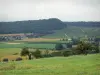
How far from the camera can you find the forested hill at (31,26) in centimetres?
10662

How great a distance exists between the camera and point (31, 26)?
137125 mm

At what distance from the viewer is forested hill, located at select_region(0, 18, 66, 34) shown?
107 metres

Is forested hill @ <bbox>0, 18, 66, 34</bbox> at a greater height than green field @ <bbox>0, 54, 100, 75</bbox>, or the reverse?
forested hill @ <bbox>0, 18, 66, 34</bbox>

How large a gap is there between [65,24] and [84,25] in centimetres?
1805

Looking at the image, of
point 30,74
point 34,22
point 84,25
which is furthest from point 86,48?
point 84,25

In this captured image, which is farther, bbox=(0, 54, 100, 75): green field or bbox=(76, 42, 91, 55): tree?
bbox=(76, 42, 91, 55): tree

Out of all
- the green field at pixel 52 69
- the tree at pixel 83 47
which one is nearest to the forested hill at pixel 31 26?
the tree at pixel 83 47

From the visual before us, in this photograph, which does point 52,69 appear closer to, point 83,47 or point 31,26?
point 83,47

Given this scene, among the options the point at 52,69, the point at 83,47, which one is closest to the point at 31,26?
the point at 83,47

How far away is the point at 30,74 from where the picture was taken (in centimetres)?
2231

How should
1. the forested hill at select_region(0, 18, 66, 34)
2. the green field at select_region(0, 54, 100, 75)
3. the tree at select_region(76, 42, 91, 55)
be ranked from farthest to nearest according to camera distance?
the forested hill at select_region(0, 18, 66, 34) → the tree at select_region(76, 42, 91, 55) → the green field at select_region(0, 54, 100, 75)

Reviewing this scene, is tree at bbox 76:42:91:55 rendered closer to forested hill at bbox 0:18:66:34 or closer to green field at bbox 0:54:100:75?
green field at bbox 0:54:100:75

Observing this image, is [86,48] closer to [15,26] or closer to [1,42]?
[1,42]

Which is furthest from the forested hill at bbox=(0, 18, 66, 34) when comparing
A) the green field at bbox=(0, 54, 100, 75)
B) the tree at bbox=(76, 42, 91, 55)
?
the green field at bbox=(0, 54, 100, 75)
